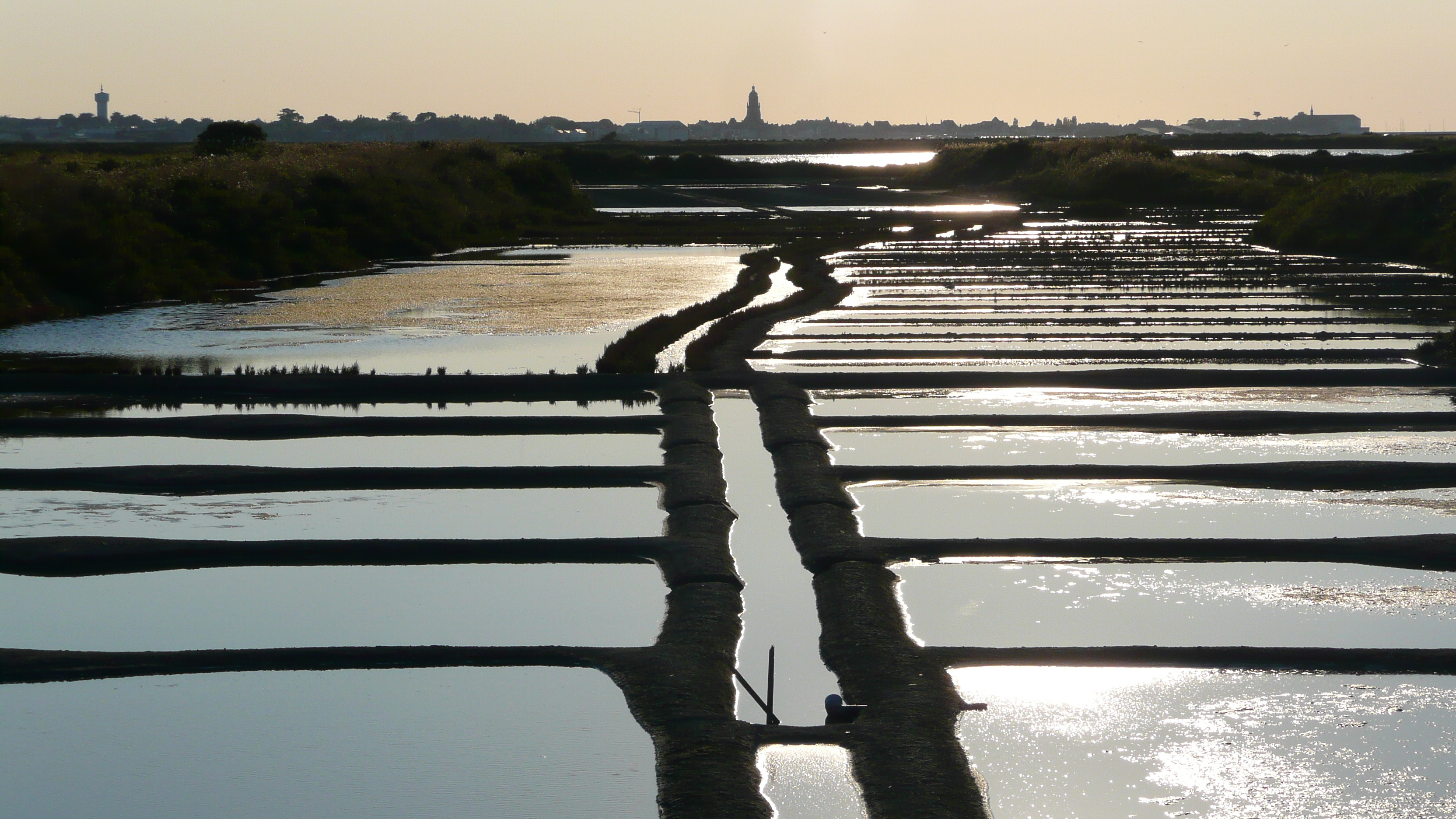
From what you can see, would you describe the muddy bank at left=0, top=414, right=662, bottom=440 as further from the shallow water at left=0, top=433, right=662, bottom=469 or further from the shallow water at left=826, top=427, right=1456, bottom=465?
the shallow water at left=826, top=427, right=1456, bottom=465

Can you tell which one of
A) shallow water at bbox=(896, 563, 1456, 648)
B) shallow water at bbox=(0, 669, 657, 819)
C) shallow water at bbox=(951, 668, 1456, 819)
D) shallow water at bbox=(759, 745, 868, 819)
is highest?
shallow water at bbox=(896, 563, 1456, 648)

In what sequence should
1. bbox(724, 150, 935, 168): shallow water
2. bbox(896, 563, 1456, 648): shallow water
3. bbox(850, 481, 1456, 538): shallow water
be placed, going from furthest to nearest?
bbox(724, 150, 935, 168): shallow water
bbox(850, 481, 1456, 538): shallow water
bbox(896, 563, 1456, 648): shallow water

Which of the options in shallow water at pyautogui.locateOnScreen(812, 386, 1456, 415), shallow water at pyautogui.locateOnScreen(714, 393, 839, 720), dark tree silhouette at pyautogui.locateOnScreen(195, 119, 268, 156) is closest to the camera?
shallow water at pyautogui.locateOnScreen(714, 393, 839, 720)

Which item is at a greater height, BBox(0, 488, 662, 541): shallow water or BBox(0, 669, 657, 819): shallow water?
BBox(0, 488, 662, 541): shallow water

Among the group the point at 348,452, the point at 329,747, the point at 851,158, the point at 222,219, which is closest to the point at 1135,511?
the point at 329,747

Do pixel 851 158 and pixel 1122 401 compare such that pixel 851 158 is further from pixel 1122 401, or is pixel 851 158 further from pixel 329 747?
pixel 329 747

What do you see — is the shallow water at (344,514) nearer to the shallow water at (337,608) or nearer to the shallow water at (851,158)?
the shallow water at (337,608)

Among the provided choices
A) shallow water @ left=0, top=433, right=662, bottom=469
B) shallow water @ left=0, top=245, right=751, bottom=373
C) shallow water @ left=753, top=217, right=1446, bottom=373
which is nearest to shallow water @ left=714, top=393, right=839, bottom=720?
shallow water @ left=0, top=433, right=662, bottom=469

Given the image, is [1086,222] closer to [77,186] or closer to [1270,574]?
[77,186]
